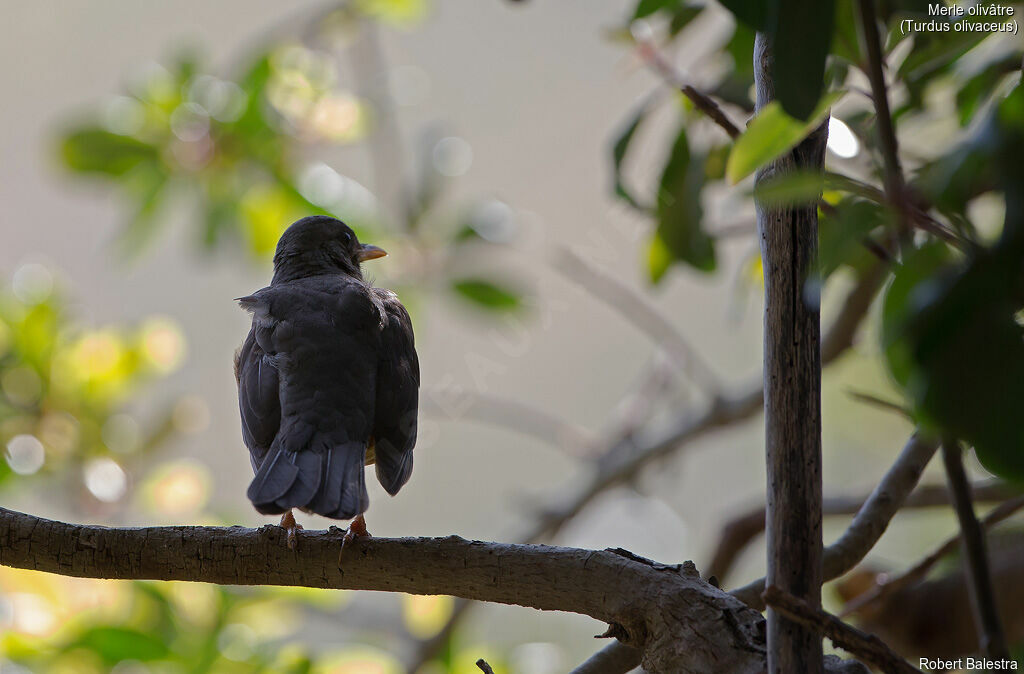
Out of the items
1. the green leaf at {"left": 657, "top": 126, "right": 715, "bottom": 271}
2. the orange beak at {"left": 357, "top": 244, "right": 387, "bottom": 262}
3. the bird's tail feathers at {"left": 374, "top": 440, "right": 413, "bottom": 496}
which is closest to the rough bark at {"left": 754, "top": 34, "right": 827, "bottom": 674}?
the bird's tail feathers at {"left": 374, "top": 440, "right": 413, "bottom": 496}

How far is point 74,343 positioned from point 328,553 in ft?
9.07

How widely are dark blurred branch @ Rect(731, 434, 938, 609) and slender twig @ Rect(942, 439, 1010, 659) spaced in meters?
0.43

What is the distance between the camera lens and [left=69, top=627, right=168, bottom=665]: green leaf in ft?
8.89

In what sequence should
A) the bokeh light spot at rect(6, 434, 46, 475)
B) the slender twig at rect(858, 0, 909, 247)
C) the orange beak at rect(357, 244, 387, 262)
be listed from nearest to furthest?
the slender twig at rect(858, 0, 909, 247) < the orange beak at rect(357, 244, 387, 262) < the bokeh light spot at rect(6, 434, 46, 475)

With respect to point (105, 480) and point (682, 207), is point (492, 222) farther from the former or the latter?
point (105, 480)

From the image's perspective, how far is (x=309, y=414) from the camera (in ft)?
5.56

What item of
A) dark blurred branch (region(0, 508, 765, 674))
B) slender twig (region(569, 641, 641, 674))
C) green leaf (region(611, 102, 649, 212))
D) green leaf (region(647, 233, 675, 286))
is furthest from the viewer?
green leaf (region(647, 233, 675, 286))

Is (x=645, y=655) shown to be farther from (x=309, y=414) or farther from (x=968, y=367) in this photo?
(x=309, y=414)

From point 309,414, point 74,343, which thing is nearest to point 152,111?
point 74,343

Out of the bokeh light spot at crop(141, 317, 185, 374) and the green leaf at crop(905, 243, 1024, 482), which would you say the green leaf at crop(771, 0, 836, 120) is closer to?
the green leaf at crop(905, 243, 1024, 482)

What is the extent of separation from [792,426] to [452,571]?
1.80 feet

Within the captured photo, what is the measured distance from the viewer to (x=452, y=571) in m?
1.24

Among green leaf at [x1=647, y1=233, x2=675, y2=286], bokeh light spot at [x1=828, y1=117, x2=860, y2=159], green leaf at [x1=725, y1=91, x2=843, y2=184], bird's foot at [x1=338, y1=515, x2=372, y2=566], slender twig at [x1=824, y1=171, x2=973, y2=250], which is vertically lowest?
bird's foot at [x1=338, y1=515, x2=372, y2=566]

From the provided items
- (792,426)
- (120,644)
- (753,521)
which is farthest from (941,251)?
(120,644)
